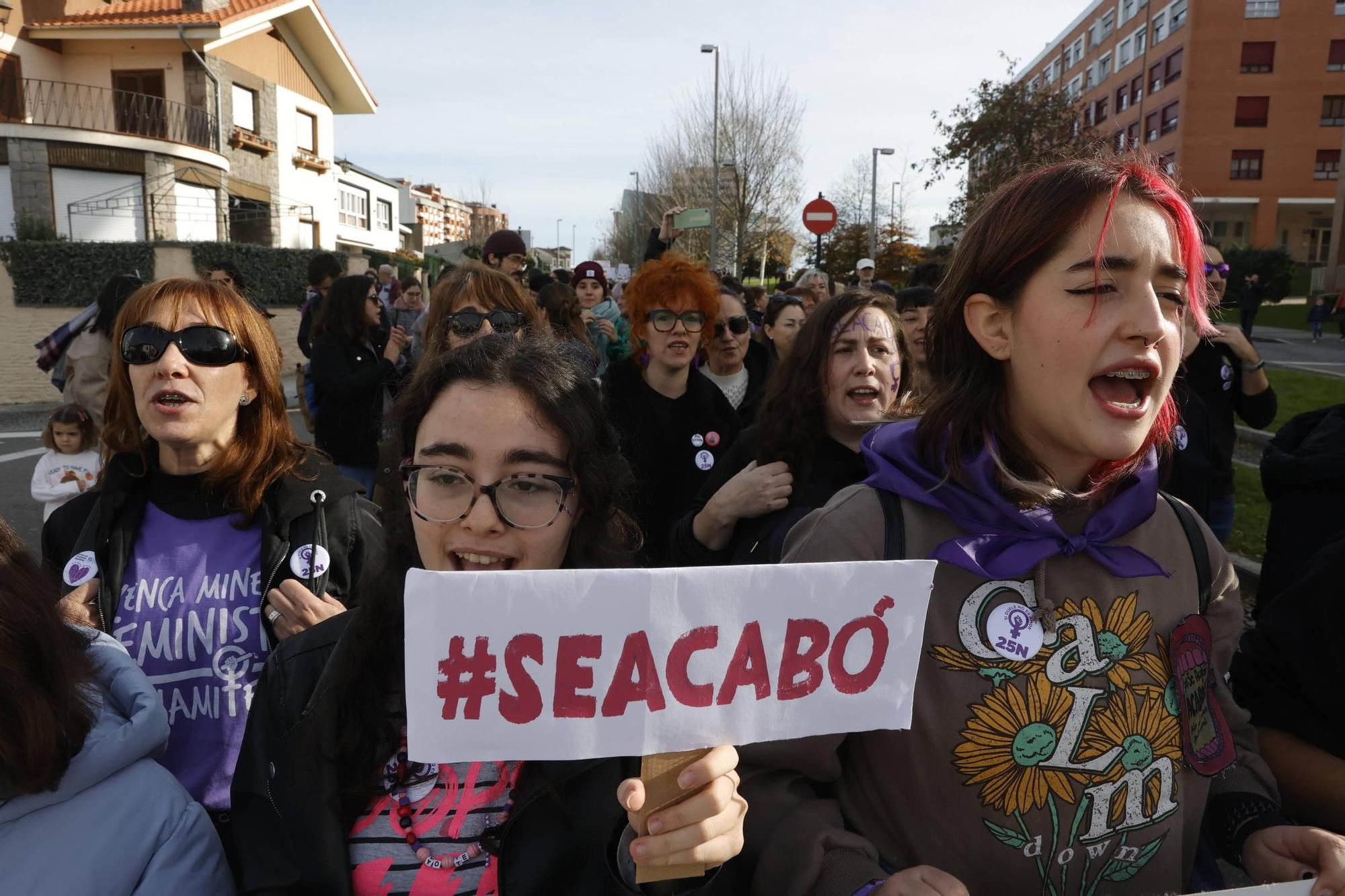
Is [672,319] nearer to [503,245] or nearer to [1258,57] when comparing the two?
[503,245]

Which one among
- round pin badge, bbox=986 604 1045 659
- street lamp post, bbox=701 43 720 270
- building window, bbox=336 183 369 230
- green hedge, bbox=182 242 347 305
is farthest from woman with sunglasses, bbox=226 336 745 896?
building window, bbox=336 183 369 230

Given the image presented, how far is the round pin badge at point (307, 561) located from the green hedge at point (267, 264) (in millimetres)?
18991

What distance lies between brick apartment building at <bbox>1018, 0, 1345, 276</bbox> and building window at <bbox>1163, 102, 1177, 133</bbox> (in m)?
0.06

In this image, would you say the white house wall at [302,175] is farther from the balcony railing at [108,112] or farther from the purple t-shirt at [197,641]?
the purple t-shirt at [197,641]

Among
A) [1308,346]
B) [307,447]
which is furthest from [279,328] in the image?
[1308,346]

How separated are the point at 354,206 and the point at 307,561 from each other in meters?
43.6

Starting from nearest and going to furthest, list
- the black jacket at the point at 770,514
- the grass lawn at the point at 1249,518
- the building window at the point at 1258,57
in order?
the black jacket at the point at 770,514 → the grass lawn at the point at 1249,518 → the building window at the point at 1258,57

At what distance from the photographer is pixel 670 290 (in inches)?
178

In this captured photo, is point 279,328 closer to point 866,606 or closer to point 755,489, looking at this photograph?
point 755,489

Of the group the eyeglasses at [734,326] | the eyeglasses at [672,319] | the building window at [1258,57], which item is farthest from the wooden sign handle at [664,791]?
the building window at [1258,57]

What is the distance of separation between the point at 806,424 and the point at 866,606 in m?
1.58

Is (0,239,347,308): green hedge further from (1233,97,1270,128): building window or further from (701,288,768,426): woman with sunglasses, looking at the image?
(1233,97,1270,128): building window

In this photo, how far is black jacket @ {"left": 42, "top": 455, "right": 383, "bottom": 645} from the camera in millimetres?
2143

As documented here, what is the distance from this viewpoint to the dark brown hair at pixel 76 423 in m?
4.95
